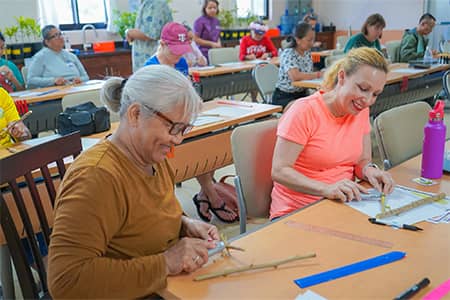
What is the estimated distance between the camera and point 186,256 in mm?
1085

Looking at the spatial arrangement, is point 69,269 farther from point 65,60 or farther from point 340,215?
point 65,60

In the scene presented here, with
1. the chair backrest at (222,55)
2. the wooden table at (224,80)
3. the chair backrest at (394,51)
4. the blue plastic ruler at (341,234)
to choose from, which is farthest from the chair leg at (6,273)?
the chair backrest at (394,51)

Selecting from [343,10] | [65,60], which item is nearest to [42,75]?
[65,60]

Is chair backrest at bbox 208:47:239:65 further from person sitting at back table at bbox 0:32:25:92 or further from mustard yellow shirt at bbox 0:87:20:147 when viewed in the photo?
mustard yellow shirt at bbox 0:87:20:147

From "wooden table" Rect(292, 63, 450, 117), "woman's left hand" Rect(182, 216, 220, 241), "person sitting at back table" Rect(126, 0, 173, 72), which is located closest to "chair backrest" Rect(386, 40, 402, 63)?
"wooden table" Rect(292, 63, 450, 117)

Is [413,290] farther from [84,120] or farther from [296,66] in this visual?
[296,66]

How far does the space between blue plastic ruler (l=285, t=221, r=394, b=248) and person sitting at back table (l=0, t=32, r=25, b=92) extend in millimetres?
3403

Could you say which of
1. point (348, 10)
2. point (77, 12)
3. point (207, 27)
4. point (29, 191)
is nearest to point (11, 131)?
point (29, 191)

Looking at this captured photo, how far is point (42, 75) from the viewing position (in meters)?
4.42

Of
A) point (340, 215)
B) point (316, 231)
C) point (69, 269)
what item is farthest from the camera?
point (340, 215)

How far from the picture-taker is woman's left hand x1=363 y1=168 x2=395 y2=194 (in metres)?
1.57

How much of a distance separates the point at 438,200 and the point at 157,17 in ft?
10.2

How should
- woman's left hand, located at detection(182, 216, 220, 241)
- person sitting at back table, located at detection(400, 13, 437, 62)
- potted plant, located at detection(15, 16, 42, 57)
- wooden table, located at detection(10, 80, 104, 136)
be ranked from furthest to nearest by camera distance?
person sitting at back table, located at detection(400, 13, 437, 62), potted plant, located at detection(15, 16, 42, 57), wooden table, located at detection(10, 80, 104, 136), woman's left hand, located at detection(182, 216, 220, 241)

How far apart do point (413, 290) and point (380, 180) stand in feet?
2.28
